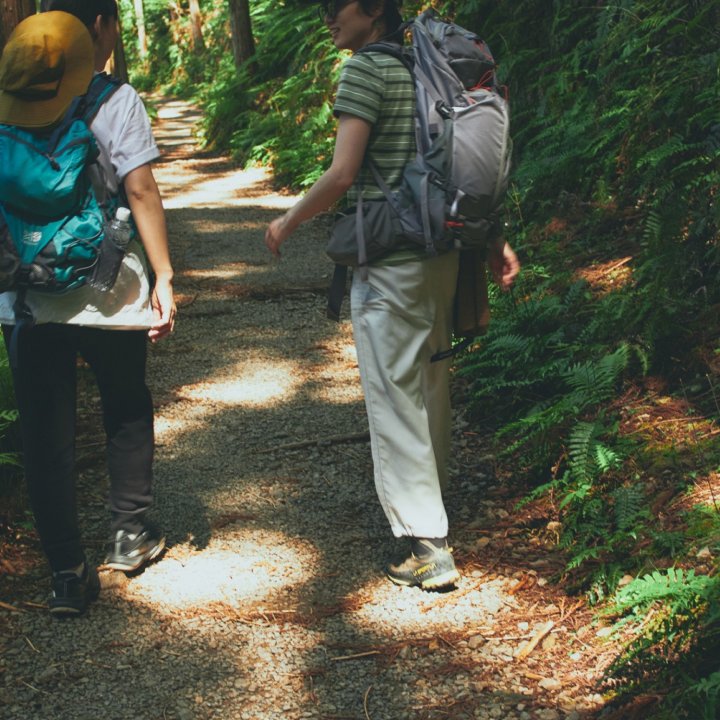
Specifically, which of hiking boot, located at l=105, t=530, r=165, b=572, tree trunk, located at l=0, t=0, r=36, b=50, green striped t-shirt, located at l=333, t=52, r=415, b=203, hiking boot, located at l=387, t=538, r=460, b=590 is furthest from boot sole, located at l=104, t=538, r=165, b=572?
tree trunk, located at l=0, t=0, r=36, b=50

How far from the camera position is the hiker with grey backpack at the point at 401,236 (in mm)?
3115

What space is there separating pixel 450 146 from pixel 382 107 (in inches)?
10.9

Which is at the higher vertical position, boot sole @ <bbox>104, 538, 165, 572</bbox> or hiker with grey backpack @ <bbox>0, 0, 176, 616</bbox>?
hiker with grey backpack @ <bbox>0, 0, 176, 616</bbox>

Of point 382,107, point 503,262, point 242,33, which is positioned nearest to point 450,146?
point 382,107

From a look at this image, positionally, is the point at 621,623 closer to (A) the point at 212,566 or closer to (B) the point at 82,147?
(A) the point at 212,566

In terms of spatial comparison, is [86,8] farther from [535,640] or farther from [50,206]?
[535,640]

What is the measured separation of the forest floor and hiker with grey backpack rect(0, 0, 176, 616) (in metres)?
0.33

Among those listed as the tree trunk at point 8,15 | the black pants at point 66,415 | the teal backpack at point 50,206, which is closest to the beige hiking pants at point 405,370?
the black pants at point 66,415

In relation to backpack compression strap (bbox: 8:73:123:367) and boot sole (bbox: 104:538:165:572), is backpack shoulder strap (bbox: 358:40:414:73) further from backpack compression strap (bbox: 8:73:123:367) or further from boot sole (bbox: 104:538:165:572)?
boot sole (bbox: 104:538:165:572)

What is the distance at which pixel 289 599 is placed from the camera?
366 centimetres

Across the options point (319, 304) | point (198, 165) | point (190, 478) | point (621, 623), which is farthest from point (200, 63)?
point (621, 623)

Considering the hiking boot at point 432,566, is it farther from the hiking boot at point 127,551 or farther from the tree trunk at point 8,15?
the tree trunk at point 8,15

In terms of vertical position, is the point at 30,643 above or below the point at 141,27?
below

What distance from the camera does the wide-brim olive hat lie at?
297cm
